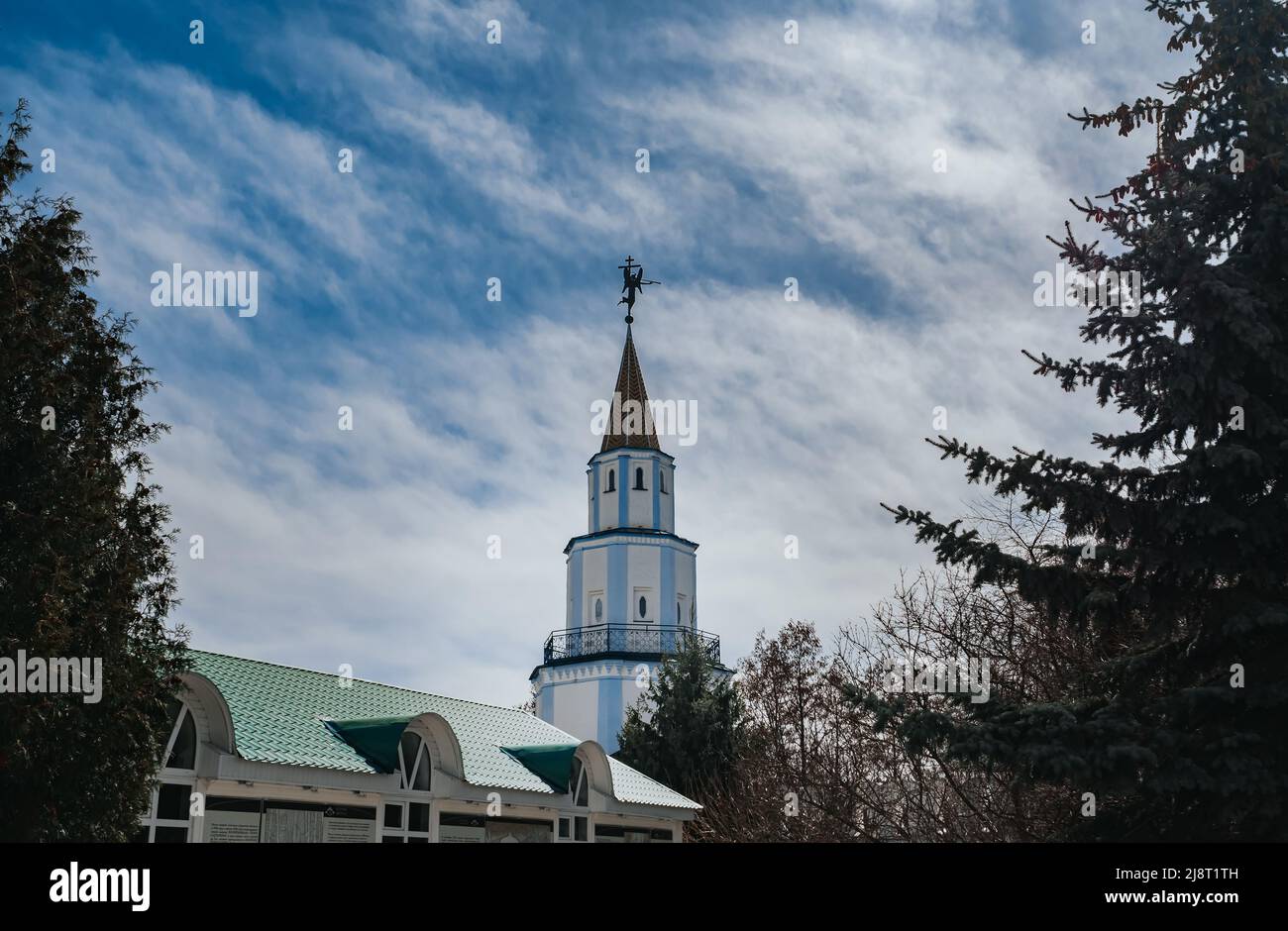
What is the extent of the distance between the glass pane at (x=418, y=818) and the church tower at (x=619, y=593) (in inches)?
867

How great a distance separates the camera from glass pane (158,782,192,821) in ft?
61.7

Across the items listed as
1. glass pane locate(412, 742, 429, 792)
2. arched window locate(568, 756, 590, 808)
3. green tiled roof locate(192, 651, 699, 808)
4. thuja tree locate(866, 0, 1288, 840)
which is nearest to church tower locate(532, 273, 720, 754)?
green tiled roof locate(192, 651, 699, 808)

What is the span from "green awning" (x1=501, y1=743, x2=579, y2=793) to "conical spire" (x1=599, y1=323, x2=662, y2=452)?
72.0 feet

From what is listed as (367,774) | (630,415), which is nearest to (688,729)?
(630,415)

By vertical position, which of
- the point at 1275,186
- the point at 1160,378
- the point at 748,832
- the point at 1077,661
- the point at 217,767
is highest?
the point at 1275,186

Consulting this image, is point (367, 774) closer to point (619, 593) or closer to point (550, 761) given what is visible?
point (550, 761)

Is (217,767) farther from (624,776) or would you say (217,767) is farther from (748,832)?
(624,776)

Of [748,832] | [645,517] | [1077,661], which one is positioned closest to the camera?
[1077,661]

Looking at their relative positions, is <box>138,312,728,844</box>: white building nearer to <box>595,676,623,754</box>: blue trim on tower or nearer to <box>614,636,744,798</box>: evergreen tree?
<box>614,636,744,798</box>: evergreen tree

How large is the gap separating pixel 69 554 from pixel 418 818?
439 inches

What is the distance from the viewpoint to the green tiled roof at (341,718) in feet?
71.1

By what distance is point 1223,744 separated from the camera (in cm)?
1097
